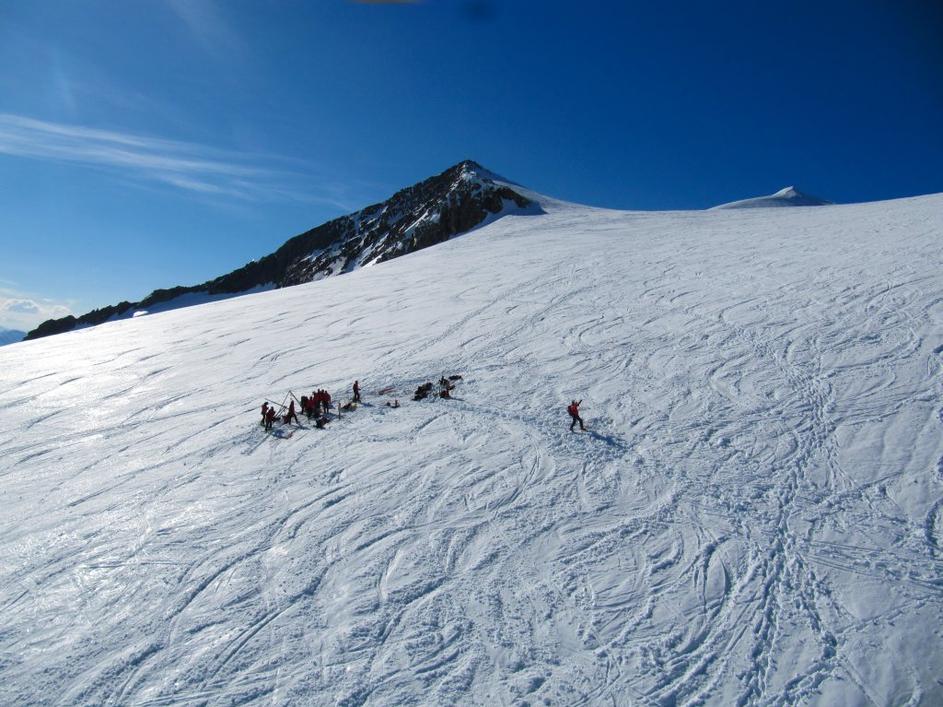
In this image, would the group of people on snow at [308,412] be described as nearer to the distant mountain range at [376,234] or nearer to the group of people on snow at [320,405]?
the group of people on snow at [320,405]

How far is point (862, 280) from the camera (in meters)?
10.0

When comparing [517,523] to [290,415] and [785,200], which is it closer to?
[290,415]

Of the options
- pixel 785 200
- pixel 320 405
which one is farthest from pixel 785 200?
pixel 320 405

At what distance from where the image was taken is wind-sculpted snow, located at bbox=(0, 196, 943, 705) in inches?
128

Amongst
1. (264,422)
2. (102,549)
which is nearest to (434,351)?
(264,422)

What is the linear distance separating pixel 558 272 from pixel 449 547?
11956 millimetres

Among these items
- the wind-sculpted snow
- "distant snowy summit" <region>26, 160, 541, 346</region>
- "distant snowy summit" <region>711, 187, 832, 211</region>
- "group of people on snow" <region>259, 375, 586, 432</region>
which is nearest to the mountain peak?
"distant snowy summit" <region>711, 187, 832, 211</region>

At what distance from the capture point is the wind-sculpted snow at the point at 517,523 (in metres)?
3.26

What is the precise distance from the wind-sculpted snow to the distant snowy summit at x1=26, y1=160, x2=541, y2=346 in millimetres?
30615

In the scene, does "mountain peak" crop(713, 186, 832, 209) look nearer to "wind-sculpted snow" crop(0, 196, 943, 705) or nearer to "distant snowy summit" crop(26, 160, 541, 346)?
"distant snowy summit" crop(26, 160, 541, 346)

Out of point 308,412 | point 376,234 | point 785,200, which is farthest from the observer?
point 376,234

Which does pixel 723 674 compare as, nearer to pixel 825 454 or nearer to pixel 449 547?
pixel 449 547

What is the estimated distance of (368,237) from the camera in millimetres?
62500

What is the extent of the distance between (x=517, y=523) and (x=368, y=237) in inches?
2426
